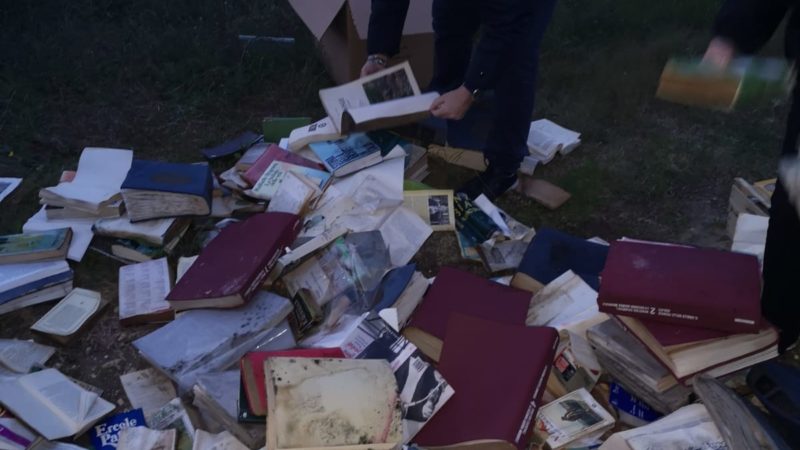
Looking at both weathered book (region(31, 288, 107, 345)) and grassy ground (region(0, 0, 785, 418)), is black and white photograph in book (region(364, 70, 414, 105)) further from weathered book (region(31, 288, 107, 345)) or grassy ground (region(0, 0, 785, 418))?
weathered book (region(31, 288, 107, 345))

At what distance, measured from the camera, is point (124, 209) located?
91.5 inches

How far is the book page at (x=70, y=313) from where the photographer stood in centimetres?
199

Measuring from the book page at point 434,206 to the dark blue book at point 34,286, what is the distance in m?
1.14

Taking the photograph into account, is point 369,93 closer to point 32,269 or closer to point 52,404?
point 32,269

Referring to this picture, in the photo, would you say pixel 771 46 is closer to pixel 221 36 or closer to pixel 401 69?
pixel 401 69

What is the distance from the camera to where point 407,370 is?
158 centimetres

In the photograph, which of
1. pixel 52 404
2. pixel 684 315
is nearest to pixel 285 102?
pixel 52 404

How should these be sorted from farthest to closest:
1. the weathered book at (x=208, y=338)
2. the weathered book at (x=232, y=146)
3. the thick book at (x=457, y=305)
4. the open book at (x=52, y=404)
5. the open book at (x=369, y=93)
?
the weathered book at (x=232, y=146)
the open book at (x=369, y=93)
the thick book at (x=457, y=305)
the weathered book at (x=208, y=338)
the open book at (x=52, y=404)

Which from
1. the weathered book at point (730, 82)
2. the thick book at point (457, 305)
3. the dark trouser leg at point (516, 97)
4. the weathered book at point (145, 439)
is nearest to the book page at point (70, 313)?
the weathered book at point (145, 439)

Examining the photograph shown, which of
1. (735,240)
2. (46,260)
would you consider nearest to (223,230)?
(46,260)

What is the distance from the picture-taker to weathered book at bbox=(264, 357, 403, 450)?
1336 mm

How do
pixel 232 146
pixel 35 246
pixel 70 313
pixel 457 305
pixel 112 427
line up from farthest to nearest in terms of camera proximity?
pixel 232 146 < pixel 35 246 < pixel 70 313 < pixel 457 305 < pixel 112 427

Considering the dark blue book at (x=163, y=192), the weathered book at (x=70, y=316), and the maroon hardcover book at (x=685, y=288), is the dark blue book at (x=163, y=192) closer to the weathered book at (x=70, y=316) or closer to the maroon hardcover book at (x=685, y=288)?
the weathered book at (x=70, y=316)

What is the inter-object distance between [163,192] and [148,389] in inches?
26.5
